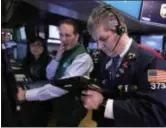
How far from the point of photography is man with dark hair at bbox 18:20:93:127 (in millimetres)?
1786

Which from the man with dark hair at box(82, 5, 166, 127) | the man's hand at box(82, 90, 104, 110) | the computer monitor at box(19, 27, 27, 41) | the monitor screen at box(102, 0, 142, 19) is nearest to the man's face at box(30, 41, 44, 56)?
the computer monitor at box(19, 27, 27, 41)

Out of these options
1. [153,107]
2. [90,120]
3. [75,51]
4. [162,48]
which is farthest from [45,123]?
[153,107]

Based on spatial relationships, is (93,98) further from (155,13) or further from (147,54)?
(155,13)

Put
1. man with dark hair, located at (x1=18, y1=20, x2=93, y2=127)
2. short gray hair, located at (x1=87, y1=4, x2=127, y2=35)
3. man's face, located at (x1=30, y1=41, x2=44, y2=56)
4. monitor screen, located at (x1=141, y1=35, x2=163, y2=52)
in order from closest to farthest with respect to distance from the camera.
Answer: short gray hair, located at (x1=87, y1=4, x2=127, y2=35)
man with dark hair, located at (x1=18, y1=20, x2=93, y2=127)
man's face, located at (x1=30, y1=41, x2=44, y2=56)
monitor screen, located at (x1=141, y1=35, x2=163, y2=52)

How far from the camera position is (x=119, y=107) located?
3.73 ft

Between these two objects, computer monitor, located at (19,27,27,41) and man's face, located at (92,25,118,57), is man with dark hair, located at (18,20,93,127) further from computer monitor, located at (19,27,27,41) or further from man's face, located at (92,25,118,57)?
man's face, located at (92,25,118,57)

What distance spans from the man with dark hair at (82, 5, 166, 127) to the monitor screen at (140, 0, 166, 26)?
1436mm

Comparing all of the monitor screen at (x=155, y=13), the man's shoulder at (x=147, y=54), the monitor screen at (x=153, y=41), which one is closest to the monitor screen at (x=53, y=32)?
the monitor screen at (x=153, y=41)

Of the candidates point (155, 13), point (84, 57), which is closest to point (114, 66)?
point (84, 57)

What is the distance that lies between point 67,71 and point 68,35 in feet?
0.89

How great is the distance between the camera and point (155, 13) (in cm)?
264

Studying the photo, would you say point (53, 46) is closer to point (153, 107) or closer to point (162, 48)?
point (162, 48)

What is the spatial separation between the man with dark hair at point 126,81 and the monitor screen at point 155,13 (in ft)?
4.71

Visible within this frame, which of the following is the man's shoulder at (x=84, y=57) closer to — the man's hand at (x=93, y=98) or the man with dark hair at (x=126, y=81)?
the man with dark hair at (x=126, y=81)
